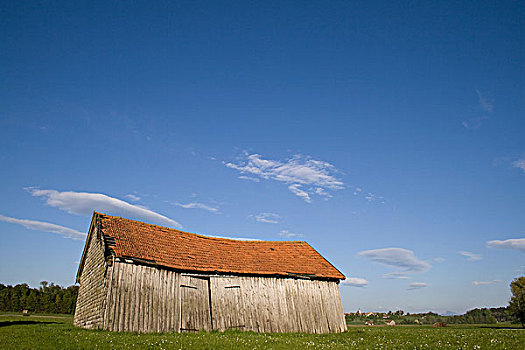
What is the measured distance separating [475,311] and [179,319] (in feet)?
217

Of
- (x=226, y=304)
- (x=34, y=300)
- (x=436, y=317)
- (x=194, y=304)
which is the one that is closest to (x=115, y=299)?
(x=194, y=304)

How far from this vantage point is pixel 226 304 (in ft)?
74.3

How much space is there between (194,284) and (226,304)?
2.47 metres

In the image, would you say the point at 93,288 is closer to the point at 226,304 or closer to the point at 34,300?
the point at 226,304

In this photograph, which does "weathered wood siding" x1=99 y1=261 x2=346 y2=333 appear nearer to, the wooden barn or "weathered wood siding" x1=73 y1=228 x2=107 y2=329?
the wooden barn

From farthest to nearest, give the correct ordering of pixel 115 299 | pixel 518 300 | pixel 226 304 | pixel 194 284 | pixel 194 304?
pixel 518 300, pixel 226 304, pixel 194 284, pixel 194 304, pixel 115 299

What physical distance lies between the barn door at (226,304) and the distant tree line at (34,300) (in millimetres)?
82605

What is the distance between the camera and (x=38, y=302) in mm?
92438

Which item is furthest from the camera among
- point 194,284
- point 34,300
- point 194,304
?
point 34,300

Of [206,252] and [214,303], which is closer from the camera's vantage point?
[214,303]

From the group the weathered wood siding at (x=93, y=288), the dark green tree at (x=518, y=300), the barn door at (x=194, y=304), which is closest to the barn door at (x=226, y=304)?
the barn door at (x=194, y=304)

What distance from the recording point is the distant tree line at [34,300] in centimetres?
8994

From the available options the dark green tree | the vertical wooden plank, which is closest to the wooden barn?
the vertical wooden plank

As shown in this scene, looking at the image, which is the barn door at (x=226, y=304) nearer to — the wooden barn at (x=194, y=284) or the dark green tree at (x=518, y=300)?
the wooden barn at (x=194, y=284)
